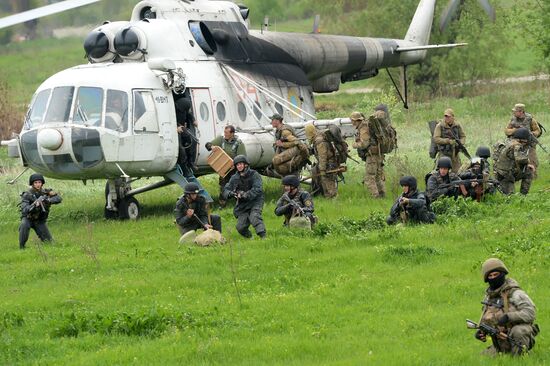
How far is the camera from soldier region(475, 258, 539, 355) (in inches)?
468

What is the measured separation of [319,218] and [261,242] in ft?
10.6

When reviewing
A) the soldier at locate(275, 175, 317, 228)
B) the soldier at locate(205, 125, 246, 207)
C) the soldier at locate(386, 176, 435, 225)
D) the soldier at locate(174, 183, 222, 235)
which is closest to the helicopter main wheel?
the soldier at locate(205, 125, 246, 207)

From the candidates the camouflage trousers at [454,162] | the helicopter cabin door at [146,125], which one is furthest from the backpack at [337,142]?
the helicopter cabin door at [146,125]

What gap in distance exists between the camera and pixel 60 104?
22.4 metres

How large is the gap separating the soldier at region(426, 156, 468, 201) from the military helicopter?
366cm

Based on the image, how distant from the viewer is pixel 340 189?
26766mm

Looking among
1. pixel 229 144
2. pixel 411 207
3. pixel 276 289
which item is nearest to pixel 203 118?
pixel 229 144

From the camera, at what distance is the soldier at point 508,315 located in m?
11.9

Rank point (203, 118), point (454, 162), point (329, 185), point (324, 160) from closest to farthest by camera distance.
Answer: point (203, 118) → point (324, 160) → point (329, 185) → point (454, 162)

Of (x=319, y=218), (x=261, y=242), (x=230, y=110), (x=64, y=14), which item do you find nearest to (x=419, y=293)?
(x=261, y=242)

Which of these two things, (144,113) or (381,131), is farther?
(381,131)

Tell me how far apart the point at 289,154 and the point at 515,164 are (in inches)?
169

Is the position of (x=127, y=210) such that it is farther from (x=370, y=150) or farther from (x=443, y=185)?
(x=443, y=185)

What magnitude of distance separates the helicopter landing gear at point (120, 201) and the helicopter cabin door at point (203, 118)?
1.53 m
